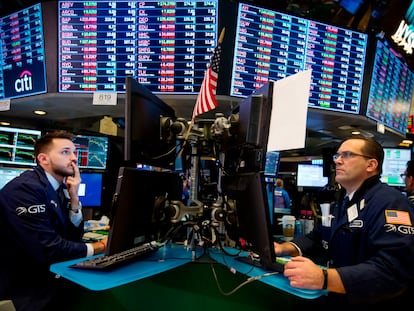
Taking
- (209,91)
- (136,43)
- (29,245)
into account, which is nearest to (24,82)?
(136,43)

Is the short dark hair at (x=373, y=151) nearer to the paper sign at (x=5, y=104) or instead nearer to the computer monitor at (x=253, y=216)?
the computer monitor at (x=253, y=216)

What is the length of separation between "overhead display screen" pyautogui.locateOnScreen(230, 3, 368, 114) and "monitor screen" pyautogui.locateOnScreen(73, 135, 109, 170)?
150 centimetres

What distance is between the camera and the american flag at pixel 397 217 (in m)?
1.30

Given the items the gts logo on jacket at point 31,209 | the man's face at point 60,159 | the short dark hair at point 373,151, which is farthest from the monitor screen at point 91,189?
the short dark hair at point 373,151

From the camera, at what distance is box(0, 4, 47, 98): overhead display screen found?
2.53 m

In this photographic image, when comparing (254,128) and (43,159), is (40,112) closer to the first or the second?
(43,159)

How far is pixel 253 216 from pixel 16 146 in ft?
8.54

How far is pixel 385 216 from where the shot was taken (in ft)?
4.39

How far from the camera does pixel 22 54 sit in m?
2.62

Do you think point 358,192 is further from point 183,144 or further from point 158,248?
point 158,248

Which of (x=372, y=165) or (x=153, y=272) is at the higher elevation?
(x=372, y=165)

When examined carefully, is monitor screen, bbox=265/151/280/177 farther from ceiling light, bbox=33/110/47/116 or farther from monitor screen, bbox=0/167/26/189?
monitor screen, bbox=0/167/26/189

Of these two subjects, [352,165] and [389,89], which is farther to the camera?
[389,89]

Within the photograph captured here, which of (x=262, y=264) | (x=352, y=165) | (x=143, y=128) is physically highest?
(x=143, y=128)
